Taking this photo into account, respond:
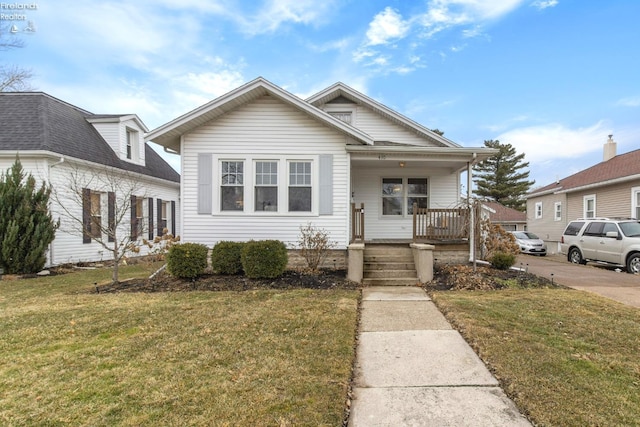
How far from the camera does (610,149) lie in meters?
19.0

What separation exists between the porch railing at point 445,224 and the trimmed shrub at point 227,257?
4.54 m

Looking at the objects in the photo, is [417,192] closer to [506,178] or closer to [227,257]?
[227,257]

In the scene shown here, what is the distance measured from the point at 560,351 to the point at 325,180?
19.8ft

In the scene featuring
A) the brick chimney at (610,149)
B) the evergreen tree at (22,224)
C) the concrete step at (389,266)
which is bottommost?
the concrete step at (389,266)

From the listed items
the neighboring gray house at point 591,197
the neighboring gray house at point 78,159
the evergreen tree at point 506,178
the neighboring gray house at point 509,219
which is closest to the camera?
the neighboring gray house at point 78,159

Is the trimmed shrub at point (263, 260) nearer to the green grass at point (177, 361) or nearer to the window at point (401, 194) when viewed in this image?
the green grass at point (177, 361)

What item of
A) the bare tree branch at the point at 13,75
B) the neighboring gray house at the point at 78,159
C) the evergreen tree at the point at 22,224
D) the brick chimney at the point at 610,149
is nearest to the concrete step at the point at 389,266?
the neighboring gray house at the point at 78,159

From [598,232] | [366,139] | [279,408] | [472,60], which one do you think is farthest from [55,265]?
[598,232]

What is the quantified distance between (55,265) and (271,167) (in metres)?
7.86

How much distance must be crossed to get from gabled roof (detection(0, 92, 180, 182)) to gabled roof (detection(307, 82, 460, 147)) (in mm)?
8123

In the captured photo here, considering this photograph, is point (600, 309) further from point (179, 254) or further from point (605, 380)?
point (179, 254)

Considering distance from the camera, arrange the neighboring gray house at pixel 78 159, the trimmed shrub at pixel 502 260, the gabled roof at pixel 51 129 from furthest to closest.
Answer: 1. the gabled roof at pixel 51 129
2. the neighboring gray house at pixel 78 159
3. the trimmed shrub at pixel 502 260

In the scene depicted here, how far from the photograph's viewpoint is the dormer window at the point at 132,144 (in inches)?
558

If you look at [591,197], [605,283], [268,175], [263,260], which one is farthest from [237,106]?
[591,197]
